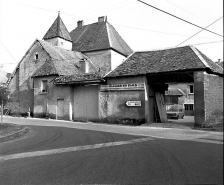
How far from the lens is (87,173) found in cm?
392

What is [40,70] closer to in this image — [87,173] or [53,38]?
[53,38]

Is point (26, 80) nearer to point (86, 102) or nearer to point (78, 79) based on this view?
point (78, 79)

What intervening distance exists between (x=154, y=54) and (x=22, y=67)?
1415 centimetres

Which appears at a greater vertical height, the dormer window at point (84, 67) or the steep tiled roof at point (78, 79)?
the dormer window at point (84, 67)

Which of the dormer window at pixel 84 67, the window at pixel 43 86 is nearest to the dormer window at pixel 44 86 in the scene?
the window at pixel 43 86

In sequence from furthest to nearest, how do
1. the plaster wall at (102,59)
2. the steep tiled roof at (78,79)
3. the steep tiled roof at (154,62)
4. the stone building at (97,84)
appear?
the plaster wall at (102,59), the steep tiled roof at (78,79), the stone building at (97,84), the steep tiled roof at (154,62)

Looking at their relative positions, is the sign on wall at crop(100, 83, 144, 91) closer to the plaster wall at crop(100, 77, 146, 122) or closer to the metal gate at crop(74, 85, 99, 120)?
the plaster wall at crop(100, 77, 146, 122)

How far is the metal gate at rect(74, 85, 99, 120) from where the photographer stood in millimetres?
16297

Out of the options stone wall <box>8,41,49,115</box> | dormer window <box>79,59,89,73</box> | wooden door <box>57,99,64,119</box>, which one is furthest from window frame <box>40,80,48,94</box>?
dormer window <box>79,59,89,73</box>

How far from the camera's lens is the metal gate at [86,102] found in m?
16.3

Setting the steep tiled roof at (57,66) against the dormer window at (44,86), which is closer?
the steep tiled roof at (57,66)

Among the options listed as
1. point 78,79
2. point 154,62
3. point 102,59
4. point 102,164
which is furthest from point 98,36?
point 102,59

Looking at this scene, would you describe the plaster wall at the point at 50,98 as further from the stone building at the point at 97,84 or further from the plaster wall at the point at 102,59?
the plaster wall at the point at 102,59

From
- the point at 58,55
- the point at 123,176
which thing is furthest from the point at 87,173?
the point at 58,55
